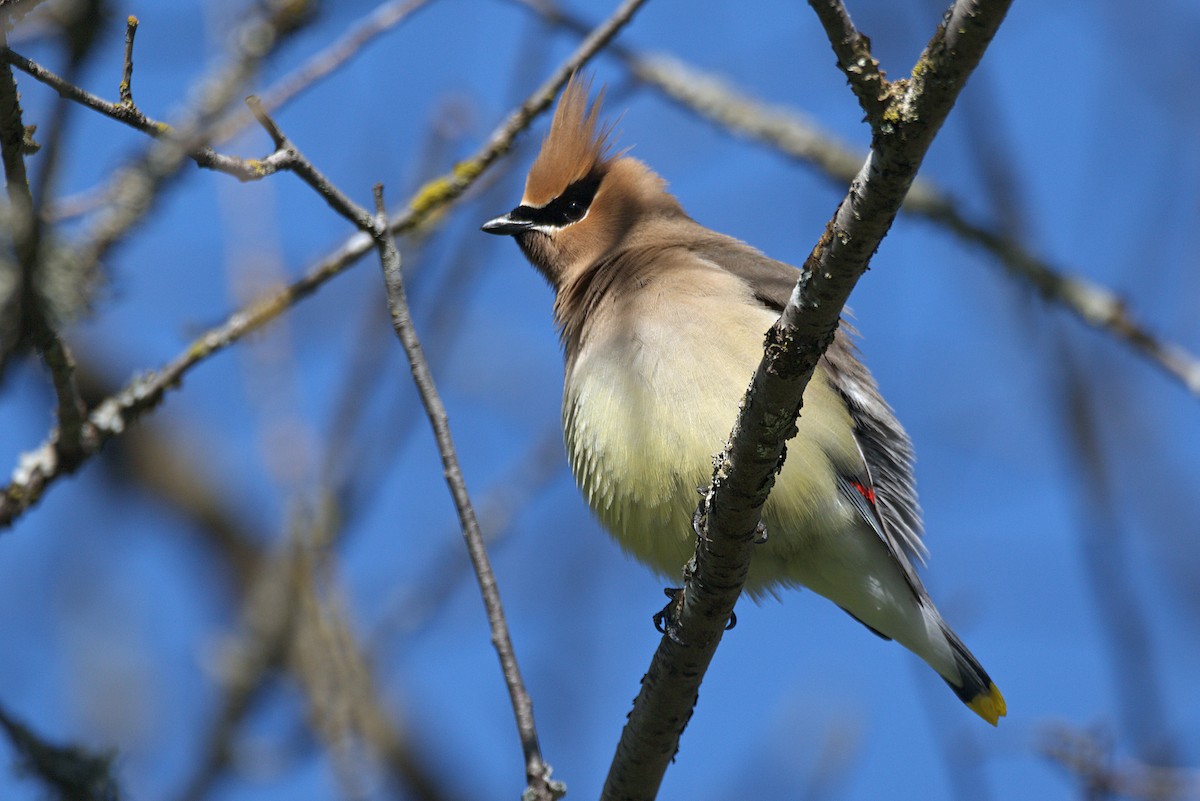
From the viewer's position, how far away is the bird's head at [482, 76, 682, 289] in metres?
6.08

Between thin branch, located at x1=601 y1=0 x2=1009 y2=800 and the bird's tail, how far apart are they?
1.36 meters

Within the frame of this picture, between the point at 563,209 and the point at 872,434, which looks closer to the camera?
the point at 872,434

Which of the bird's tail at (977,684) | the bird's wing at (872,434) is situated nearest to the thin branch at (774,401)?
the bird's wing at (872,434)

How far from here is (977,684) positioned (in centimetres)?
516

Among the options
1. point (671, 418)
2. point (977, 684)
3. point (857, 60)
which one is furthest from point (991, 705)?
point (857, 60)

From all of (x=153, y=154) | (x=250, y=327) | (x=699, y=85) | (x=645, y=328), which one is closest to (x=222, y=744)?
(x=250, y=327)

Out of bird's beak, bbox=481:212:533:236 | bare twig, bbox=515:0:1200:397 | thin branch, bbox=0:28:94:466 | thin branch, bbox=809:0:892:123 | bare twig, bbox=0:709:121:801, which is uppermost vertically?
bare twig, bbox=515:0:1200:397

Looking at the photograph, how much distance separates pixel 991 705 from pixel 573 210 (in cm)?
278

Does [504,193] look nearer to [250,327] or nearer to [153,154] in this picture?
[250,327]

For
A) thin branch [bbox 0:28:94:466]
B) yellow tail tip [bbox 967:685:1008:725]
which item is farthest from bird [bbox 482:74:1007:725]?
thin branch [bbox 0:28:94:466]

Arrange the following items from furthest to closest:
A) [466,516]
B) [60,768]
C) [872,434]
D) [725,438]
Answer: [872,434] → [725,438] → [466,516] → [60,768]

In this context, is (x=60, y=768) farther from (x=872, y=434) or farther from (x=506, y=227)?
(x=506, y=227)

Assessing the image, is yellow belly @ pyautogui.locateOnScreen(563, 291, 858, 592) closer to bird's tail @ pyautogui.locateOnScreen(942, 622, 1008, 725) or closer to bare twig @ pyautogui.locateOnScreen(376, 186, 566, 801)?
bird's tail @ pyautogui.locateOnScreen(942, 622, 1008, 725)

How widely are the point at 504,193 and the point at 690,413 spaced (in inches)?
117
